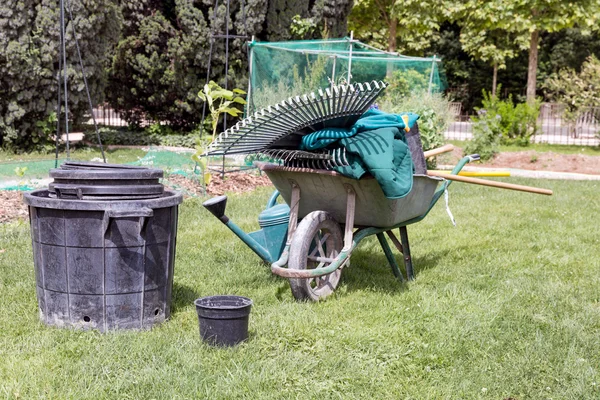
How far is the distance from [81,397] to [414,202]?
98.4 inches

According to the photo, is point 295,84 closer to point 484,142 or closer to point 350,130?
point 484,142

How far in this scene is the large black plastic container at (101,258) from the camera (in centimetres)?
334

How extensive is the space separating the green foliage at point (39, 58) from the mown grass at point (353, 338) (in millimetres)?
7293

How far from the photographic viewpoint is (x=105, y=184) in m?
3.42

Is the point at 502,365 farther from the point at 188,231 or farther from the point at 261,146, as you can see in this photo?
the point at 188,231

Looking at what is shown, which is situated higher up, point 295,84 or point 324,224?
point 295,84

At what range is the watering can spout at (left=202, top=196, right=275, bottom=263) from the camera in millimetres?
3796

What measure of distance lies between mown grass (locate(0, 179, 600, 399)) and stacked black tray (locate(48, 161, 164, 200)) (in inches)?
27.9

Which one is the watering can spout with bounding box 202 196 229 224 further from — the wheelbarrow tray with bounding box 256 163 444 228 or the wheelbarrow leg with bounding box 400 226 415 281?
the wheelbarrow leg with bounding box 400 226 415 281

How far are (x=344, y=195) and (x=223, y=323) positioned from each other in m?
1.31

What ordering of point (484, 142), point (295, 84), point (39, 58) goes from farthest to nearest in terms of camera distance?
point (484, 142) → point (39, 58) → point (295, 84)

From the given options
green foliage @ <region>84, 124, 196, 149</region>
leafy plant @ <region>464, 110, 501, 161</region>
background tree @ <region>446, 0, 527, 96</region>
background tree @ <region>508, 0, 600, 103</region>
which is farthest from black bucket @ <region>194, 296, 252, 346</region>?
background tree @ <region>446, 0, 527, 96</region>

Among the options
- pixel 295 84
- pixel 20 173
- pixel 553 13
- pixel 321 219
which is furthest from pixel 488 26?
pixel 321 219

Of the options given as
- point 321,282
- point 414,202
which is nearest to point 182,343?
point 321,282
